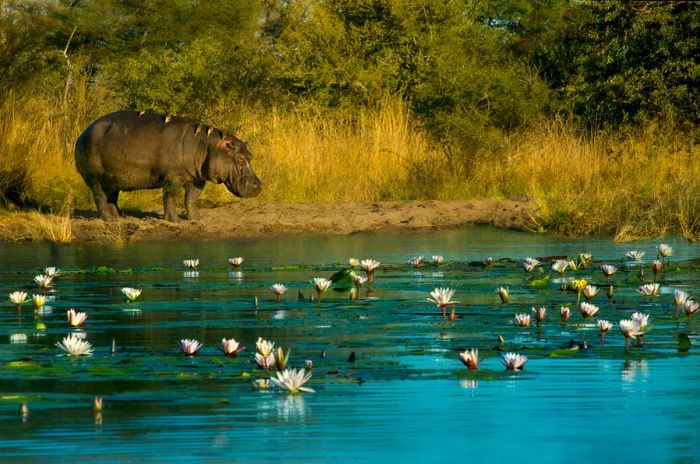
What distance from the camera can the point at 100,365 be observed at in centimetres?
575

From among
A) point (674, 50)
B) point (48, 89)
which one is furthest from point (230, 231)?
point (48, 89)

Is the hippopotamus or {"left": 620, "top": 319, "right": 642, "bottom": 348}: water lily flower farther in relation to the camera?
the hippopotamus

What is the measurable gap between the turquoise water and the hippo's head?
20.0ft

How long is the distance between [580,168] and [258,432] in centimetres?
1484

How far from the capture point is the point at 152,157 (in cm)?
1546

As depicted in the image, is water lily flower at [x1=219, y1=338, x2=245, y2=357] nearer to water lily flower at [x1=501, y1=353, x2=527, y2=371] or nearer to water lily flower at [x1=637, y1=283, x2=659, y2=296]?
water lily flower at [x1=501, y1=353, x2=527, y2=371]

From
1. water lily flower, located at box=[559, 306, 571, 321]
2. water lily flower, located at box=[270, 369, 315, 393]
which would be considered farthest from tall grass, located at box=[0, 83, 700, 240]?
water lily flower, located at box=[270, 369, 315, 393]

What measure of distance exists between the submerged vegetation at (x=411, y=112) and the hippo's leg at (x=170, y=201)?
3.60 ft

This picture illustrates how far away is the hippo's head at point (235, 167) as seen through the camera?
15.9 meters

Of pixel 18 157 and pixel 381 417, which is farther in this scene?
pixel 18 157

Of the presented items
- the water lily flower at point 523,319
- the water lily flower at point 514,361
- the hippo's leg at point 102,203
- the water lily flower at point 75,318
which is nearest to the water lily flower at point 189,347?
the water lily flower at point 75,318

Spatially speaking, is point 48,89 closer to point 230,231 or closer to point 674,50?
point 230,231

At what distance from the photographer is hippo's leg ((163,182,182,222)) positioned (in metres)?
15.7

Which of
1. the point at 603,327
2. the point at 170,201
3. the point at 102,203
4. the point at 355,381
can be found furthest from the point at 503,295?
the point at 102,203
